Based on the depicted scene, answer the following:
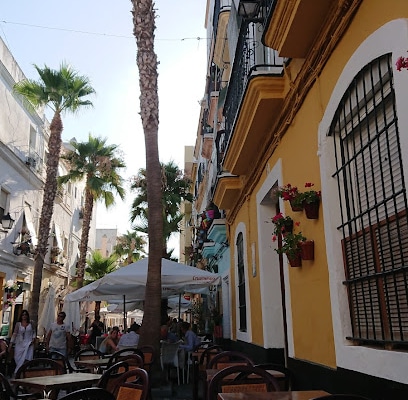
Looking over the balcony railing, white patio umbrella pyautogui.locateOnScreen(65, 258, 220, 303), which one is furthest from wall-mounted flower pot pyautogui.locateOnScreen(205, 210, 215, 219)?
the balcony railing

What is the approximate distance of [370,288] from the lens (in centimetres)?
383

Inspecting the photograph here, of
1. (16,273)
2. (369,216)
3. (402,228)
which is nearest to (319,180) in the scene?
(369,216)

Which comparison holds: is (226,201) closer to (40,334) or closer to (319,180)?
(319,180)

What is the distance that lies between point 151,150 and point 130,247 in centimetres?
3494

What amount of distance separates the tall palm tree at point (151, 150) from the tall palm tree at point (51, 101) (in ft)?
31.2

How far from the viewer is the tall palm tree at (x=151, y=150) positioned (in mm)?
9148

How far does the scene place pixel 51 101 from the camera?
19562 mm

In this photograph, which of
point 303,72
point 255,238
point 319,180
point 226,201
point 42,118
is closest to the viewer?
point 319,180

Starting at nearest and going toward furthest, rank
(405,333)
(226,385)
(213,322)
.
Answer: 1. (405,333)
2. (226,385)
3. (213,322)

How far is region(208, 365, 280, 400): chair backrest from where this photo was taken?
415cm

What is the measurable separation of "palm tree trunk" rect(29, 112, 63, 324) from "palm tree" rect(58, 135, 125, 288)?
5.83 m

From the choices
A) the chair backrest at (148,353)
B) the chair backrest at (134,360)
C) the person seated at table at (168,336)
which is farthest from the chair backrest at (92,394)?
the person seated at table at (168,336)

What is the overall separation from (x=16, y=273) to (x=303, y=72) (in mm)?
18081

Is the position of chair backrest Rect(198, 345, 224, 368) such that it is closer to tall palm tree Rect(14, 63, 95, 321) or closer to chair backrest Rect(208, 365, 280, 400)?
chair backrest Rect(208, 365, 280, 400)
